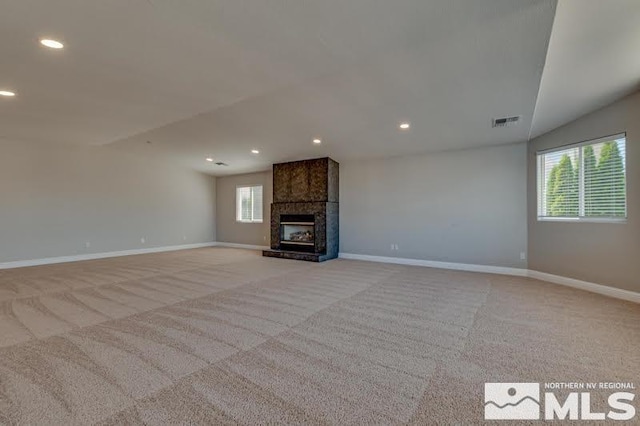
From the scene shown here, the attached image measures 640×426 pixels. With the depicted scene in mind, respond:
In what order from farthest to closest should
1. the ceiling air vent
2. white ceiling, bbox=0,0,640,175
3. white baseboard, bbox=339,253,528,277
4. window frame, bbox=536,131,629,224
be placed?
white baseboard, bbox=339,253,528,277 < the ceiling air vent < window frame, bbox=536,131,629,224 < white ceiling, bbox=0,0,640,175

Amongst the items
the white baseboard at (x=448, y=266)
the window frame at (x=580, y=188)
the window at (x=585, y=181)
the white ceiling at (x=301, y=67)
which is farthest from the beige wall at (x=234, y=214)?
the window at (x=585, y=181)

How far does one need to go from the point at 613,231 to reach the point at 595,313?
1434 mm

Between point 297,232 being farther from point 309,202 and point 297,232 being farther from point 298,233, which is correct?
point 309,202

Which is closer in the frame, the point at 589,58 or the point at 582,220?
the point at 589,58

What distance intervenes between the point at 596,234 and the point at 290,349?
4.76 m

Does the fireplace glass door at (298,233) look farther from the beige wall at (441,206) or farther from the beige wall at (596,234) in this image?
the beige wall at (596,234)

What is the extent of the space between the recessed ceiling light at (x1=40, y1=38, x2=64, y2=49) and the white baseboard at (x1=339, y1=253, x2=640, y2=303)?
6186mm

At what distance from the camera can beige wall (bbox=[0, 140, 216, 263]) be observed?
597 cm

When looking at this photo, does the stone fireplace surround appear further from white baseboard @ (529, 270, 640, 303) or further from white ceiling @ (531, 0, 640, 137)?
white ceiling @ (531, 0, 640, 137)

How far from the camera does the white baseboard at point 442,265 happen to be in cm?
538

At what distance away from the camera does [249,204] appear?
30.9 feet

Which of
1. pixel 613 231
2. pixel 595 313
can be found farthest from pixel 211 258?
pixel 613 231

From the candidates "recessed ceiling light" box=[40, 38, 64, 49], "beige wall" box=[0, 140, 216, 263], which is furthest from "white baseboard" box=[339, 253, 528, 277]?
"recessed ceiling light" box=[40, 38, 64, 49]

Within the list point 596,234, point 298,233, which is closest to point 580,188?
point 596,234
